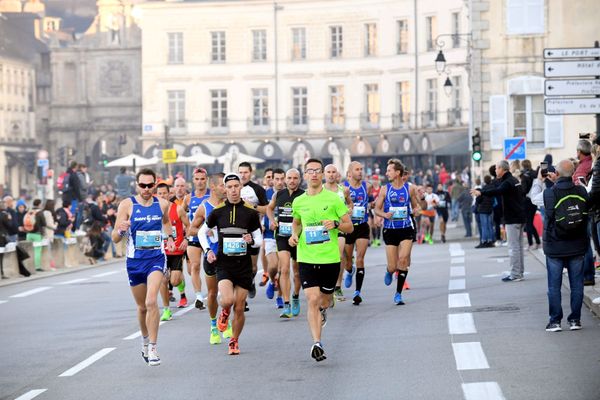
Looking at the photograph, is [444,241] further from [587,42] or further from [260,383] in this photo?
[260,383]

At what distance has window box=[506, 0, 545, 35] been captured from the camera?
45688 millimetres

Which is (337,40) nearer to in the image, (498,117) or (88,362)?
(498,117)

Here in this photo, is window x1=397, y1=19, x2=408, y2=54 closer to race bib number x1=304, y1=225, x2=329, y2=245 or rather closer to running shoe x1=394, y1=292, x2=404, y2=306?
running shoe x1=394, y1=292, x2=404, y2=306

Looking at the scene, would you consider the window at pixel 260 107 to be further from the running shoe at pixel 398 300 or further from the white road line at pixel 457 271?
the running shoe at pixel 398 300

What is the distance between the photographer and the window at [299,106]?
82062 millimetres

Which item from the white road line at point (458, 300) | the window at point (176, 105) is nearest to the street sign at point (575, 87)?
the white road line at point (458, 300)

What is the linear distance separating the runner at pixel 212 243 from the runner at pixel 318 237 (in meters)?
1.01

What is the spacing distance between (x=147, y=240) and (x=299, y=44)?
225ft

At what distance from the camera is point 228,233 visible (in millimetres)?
14664

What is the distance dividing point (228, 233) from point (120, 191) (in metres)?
34.2

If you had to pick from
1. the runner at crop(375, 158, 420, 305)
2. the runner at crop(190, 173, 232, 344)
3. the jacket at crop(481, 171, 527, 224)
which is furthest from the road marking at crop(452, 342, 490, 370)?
the jacket at crop(481, 171, 527, 224)

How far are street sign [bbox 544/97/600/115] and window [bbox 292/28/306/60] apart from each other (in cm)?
6177

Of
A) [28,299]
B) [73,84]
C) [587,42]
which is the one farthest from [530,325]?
[73,84]

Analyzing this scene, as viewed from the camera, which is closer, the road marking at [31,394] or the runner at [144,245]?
the road marking at [31,394]
